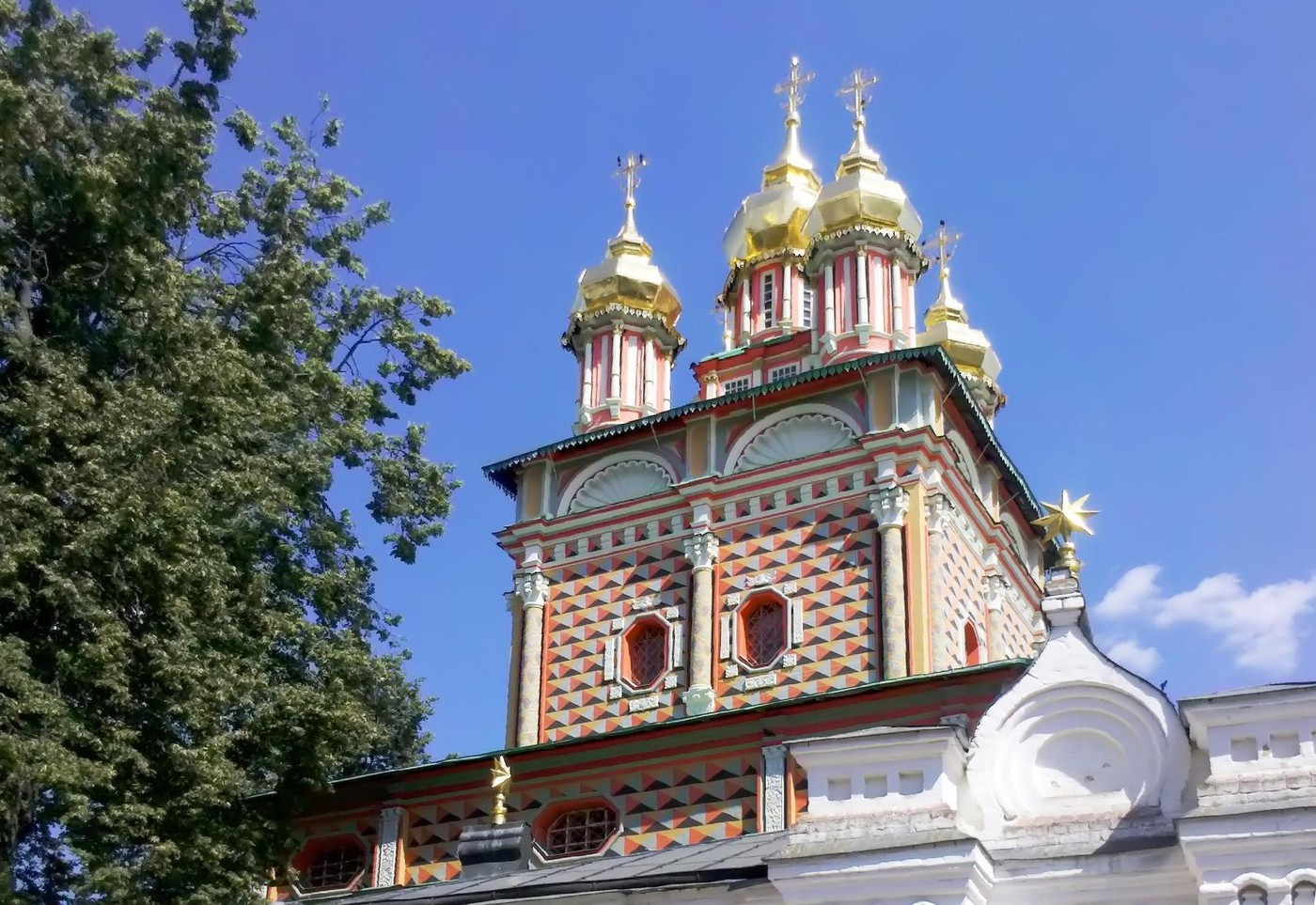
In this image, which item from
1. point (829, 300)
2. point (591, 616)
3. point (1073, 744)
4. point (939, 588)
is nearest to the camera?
point (1073, 744)

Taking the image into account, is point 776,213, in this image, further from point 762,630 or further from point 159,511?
point 159,511

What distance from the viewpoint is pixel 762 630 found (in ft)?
58.7

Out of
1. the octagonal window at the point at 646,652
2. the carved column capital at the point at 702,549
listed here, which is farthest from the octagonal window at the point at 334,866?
the carved column capital at the point at 702,549

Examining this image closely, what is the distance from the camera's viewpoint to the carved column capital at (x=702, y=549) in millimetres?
18344

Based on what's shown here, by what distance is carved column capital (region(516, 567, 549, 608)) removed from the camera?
19184 millimetres

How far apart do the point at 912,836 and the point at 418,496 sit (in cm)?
855

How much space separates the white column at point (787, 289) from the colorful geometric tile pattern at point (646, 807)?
30.4 ft

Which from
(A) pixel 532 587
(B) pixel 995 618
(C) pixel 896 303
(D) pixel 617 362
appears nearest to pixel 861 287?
(C) pixel 896 303

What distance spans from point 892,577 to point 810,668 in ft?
3.87

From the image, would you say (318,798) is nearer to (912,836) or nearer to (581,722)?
(581,722)

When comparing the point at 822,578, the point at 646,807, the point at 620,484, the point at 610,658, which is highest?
the point at 620,484

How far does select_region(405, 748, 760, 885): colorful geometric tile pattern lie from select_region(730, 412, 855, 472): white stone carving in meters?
5.93

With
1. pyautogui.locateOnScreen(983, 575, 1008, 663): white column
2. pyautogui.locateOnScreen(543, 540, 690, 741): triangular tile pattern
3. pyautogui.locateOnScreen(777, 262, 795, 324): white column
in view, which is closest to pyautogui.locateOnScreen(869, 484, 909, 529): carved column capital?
pyautogui.locateOnScreen(983, 575, 1008, 663): white column

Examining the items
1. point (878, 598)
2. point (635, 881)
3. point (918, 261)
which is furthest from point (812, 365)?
point (635, 881)
